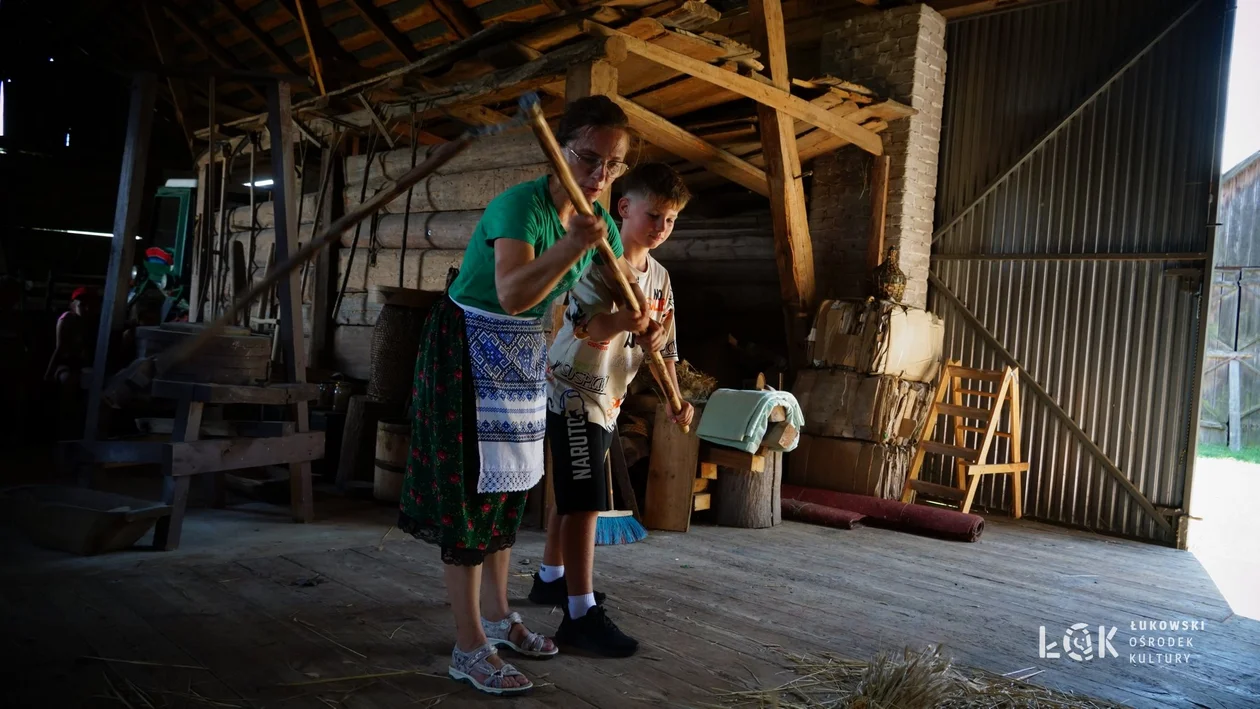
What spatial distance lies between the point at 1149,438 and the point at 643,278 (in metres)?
5.61

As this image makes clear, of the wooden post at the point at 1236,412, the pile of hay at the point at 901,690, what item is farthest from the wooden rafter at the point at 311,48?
the wooden post at the point at 1236,412

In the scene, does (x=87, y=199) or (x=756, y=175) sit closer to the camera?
(x=756, y=175)

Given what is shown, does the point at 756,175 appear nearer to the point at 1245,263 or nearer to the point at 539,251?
the point at 539,251

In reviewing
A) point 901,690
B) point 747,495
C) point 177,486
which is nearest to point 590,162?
point 901,690

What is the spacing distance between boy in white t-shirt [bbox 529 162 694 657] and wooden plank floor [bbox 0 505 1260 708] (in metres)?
0.20

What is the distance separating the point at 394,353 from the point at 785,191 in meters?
3.41

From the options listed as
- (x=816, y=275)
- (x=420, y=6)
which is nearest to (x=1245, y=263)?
(x=816, y=275)

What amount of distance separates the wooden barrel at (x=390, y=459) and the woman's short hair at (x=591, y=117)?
367 cm

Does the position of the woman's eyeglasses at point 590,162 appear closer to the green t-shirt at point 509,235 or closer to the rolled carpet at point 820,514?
the green t-shirt at point 509,235

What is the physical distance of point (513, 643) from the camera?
10.0ft

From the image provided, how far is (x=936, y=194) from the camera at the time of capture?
320 inches

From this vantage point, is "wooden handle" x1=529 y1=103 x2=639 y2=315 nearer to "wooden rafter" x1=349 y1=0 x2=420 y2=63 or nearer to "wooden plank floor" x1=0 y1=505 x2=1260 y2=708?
"wooden plank floor" x1=0 y1=505 x2=1260 y2=708

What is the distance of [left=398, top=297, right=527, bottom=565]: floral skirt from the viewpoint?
263 cm

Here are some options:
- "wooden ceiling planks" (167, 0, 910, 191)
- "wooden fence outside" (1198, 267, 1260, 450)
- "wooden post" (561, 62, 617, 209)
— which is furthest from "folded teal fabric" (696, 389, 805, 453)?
"wooden fence outside" (1198, 267, 1260, 450)
